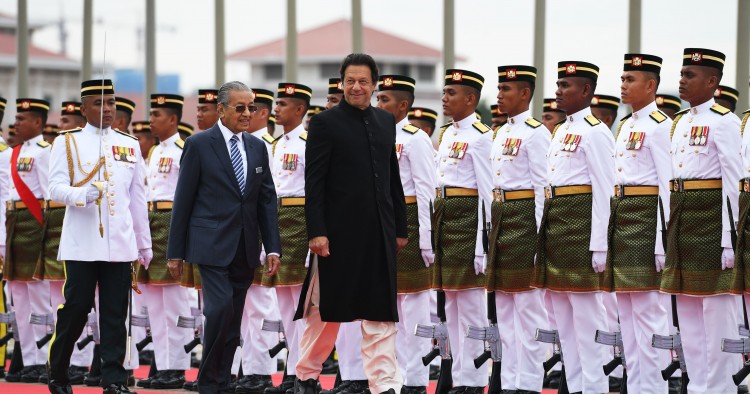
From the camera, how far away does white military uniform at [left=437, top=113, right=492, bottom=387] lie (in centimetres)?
1052

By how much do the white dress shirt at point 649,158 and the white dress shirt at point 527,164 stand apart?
0.61 metres

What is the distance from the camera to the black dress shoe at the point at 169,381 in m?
12.0

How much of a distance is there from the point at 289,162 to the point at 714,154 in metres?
3.73

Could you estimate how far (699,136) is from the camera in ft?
30.7

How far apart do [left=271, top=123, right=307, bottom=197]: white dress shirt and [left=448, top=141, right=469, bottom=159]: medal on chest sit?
1.44 m

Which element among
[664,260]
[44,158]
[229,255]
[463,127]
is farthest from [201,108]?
[664,260]

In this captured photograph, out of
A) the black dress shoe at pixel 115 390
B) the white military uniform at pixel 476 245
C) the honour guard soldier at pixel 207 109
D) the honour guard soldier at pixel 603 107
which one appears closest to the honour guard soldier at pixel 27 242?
the honour guard soldier at pixel 207 109

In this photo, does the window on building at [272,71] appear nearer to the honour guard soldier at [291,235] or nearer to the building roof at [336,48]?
the building roof at [336,48]

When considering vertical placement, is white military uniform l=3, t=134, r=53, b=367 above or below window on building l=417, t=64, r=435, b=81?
below

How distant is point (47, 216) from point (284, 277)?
244 cm

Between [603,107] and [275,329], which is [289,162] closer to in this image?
[275,329]

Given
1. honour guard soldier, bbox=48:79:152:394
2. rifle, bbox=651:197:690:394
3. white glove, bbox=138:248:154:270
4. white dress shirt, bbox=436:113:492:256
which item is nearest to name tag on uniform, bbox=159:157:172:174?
white glove, bbox=138:248:154:270

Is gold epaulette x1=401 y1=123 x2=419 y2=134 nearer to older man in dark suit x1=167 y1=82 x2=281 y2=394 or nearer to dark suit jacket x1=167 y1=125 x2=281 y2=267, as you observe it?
older man in dark suit x1=167 y1=82 x2=281 y2=394

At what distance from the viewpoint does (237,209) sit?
30.2 ft
